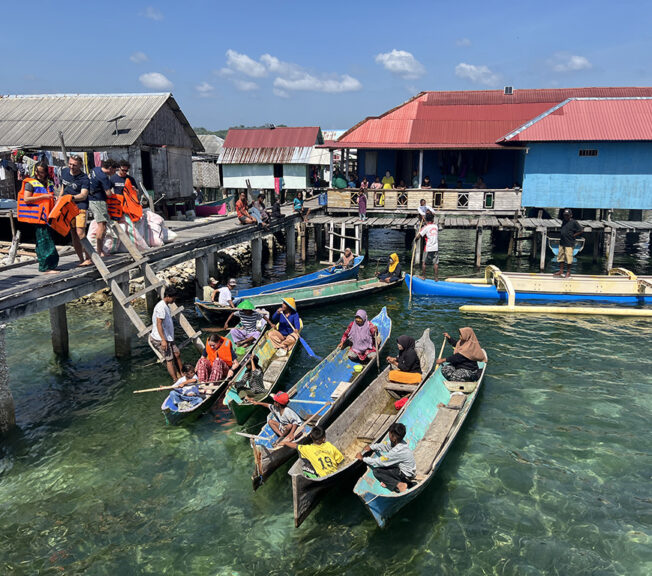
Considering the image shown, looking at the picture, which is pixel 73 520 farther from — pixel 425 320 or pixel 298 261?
pixel 298 261

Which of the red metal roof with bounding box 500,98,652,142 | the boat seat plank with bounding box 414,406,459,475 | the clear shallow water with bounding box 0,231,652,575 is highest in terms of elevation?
the red metal roof with bounding box 500,98,652,142

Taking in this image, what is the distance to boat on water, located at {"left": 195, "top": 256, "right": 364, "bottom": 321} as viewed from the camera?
55.5 ft

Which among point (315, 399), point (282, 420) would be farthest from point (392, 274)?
point (282, 420)

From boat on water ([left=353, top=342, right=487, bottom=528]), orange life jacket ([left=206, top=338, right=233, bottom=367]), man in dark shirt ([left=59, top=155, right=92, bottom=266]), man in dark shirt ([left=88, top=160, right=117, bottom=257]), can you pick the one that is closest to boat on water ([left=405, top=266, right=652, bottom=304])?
boat on water ([left=353, top=342, right=487, bottom=528])

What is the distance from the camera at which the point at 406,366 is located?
38.6ft

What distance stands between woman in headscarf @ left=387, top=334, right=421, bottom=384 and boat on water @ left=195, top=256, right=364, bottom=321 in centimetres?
683

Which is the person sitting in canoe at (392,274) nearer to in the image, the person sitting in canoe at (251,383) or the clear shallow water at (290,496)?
the clear shallow water at (290,496)

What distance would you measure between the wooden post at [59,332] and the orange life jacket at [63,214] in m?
3.63

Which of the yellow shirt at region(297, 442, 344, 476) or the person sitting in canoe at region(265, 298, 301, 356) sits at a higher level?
the person sitting in canoe at region(265, 298, 301, 356)

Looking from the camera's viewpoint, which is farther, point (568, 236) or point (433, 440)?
point (568, 236)

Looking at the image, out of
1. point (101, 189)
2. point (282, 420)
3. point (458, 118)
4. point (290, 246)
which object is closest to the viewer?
point (282, 420)

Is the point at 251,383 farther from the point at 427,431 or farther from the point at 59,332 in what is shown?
the point at 59,332

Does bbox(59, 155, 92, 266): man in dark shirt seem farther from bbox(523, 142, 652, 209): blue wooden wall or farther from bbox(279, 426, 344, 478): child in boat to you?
bbox(523, 142, 652, 209): blue wooden wall

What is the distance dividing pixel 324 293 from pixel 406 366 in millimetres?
8995
